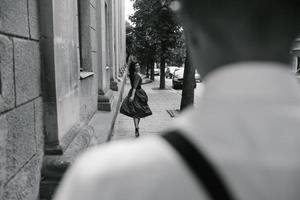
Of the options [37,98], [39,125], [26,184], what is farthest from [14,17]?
[26,184]

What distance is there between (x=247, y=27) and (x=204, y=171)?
32 cm

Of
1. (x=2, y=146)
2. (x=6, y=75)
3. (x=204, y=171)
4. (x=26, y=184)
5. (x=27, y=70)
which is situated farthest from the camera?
(x=27, y=70)

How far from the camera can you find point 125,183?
84cm

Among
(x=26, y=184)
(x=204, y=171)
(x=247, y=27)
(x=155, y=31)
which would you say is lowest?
(x=26, y=184)

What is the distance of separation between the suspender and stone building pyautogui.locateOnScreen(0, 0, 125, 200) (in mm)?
2418

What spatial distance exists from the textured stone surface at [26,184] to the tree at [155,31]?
13578 mm

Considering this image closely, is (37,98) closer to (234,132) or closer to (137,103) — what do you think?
(234,132)

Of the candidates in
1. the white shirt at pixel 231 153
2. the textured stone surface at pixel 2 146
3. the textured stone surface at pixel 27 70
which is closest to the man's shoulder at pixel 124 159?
the white shirt at pixel 231 153

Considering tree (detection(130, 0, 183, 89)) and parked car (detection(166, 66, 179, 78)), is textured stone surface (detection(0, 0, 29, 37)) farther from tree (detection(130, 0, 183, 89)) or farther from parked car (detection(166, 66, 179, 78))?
parked car (detection(166, 66, 179, 78))

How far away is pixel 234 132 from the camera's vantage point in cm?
86

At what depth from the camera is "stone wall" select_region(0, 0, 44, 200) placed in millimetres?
3154

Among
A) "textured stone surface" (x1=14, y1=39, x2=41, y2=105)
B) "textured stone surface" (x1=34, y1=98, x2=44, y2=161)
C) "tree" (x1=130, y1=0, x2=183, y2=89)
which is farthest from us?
"tree" (x1=130, y1=0, x2=183, y2=89)

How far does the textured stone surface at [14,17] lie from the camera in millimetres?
3204

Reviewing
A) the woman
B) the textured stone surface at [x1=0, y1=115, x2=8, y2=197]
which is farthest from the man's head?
the woman
